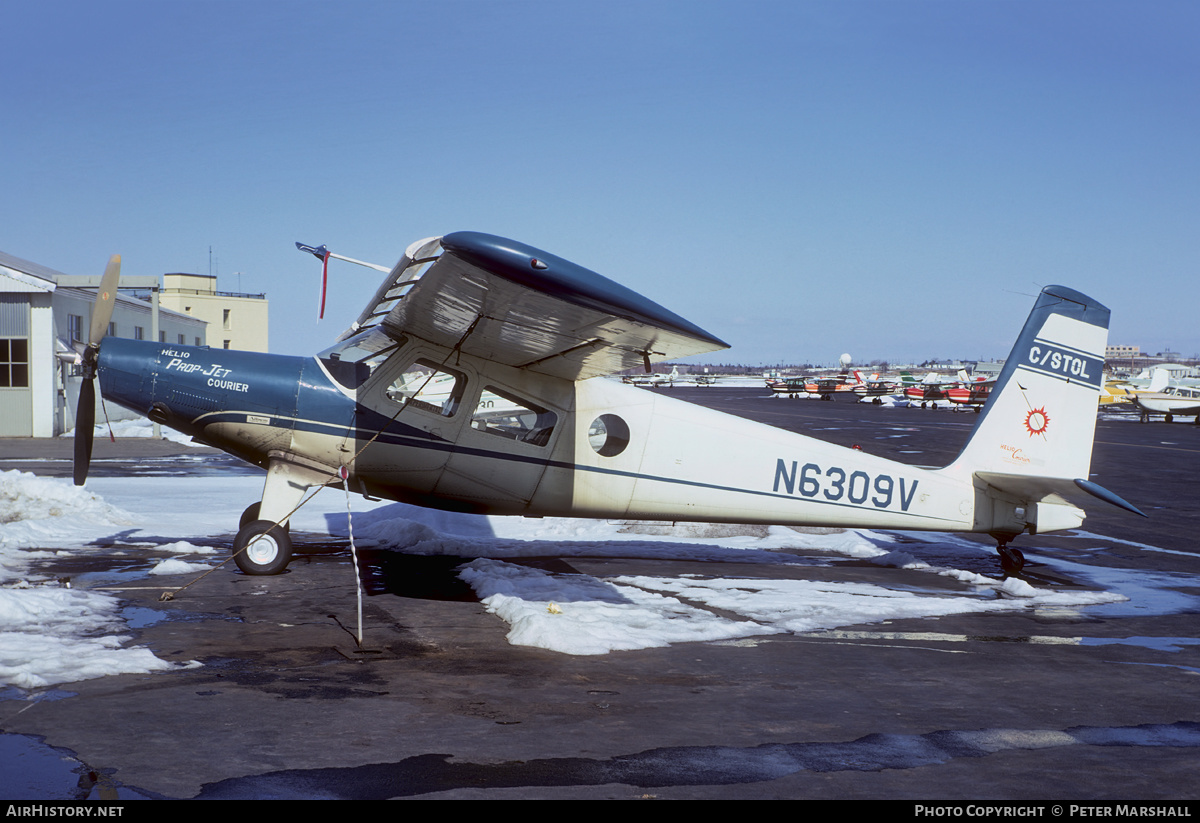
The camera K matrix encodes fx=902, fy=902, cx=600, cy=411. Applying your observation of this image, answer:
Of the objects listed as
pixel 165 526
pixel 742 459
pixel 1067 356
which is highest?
pixel 1067 356

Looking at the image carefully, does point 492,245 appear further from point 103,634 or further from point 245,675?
point 103,634

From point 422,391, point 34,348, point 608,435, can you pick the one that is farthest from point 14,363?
point 608,435

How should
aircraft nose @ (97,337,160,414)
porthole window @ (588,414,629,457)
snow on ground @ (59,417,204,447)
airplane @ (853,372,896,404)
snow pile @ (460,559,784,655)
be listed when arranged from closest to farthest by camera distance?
snow pile @ (460,559,784,655) < aircraft nose @ (97,337,160,414) < porthole window @ (588,414,629,457) < snow on ground @ (59,417,204,447) < airplane @ (853,372,896,404)

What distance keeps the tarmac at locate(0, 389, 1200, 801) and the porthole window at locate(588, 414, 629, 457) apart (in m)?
1.83

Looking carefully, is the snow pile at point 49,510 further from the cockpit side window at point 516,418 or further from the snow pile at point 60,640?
the cockpit side window at point 516,418

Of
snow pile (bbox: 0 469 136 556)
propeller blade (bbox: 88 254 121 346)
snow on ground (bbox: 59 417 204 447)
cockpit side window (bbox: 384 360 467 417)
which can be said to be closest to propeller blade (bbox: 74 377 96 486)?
propeller blade (bbox: 88 254 121 346)

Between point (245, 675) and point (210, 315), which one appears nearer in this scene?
point (245, 675)

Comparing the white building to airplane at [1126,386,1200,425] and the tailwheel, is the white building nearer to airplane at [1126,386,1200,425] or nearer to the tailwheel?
the tailwheel

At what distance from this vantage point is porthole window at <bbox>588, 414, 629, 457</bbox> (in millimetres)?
8641

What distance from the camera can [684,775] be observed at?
413 centimetres

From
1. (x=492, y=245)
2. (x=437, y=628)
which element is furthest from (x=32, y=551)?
(x=492, y=245)

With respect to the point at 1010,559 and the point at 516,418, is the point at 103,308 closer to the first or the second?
the point at 516,418

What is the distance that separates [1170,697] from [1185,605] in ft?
10.9

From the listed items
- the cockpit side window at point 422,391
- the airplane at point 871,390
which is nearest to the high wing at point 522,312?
the cockpit side window at point 422,391
